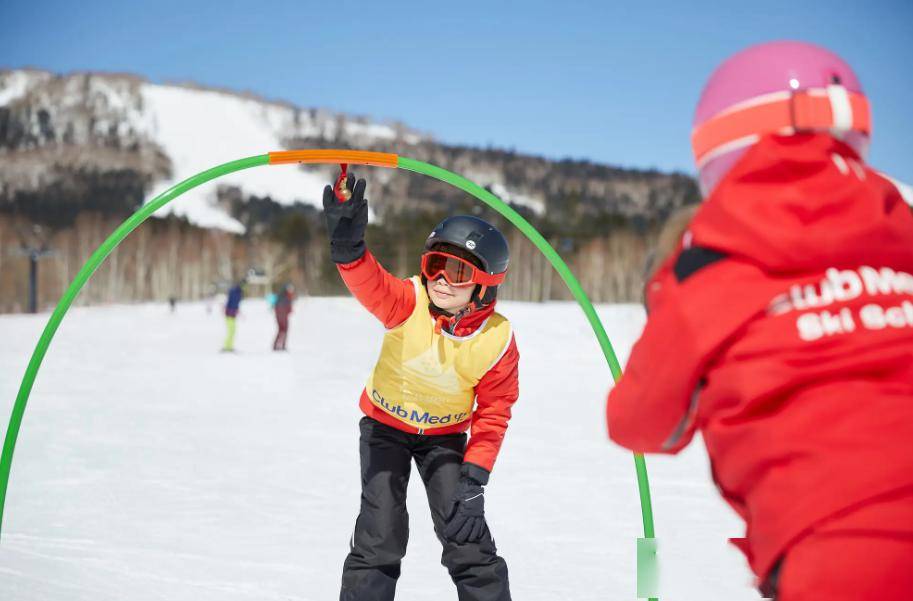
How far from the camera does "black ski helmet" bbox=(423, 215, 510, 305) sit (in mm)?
3553

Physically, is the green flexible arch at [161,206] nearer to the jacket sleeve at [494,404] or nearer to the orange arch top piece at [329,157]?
the orange arch top piece at [329,157]

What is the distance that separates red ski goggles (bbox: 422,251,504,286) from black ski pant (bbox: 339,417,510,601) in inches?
28.9

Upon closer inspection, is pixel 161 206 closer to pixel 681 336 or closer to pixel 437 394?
pixel 437 394

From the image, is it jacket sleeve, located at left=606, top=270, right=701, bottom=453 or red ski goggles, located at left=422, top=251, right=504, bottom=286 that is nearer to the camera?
jacket sleeve, located at left=606, top=270, right=701, bottom=453

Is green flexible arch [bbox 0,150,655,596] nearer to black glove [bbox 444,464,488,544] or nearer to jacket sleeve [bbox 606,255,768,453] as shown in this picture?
black glove [bbox 444,464,488,544]

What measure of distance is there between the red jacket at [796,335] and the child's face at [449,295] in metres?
2.18

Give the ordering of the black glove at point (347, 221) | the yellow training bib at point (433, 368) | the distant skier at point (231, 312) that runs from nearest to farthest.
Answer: the black glove at point (347, 221) → the yellow training bib at point (433, 368) → the distant skier at point (231, 312)

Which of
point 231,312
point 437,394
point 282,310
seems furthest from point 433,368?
point 282,310

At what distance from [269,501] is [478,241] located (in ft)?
12.1

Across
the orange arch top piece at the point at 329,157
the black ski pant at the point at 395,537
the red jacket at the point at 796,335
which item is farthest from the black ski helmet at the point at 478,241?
the red jacket at the point at 796,335

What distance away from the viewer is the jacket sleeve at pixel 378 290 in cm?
343

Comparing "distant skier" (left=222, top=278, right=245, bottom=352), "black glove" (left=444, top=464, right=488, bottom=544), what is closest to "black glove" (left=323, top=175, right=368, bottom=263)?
"black glove" (left=444, top=464, right=488, bottom=544)

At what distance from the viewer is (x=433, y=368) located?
3602mm

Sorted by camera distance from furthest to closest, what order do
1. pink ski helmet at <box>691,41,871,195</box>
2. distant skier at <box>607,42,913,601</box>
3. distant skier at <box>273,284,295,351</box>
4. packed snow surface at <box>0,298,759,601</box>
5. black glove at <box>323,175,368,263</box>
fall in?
distant skier at <box>273,284,295,351</box> < packed snow surface at <box>0,298,759,601</box> < black glove at <box>323,175,368,263</box> < pink ski helmet at <box>691,41,871,195</box> < distant skier at <box>607,42,913,601</box>
